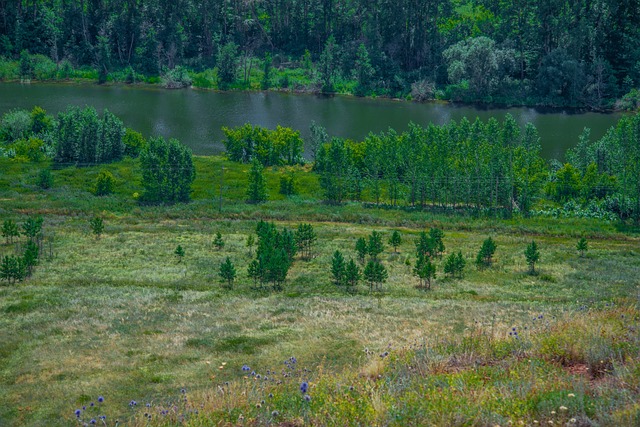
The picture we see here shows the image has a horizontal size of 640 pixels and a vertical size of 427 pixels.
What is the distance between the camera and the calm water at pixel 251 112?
342 feet

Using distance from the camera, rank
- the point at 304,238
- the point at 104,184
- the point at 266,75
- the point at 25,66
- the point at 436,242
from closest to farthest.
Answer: the point at 436,242 → the point at 304,238 → the point at 104,184 → the point at 25,66 → the point at 266,75

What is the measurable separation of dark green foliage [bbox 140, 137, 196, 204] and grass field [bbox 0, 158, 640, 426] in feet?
10.6

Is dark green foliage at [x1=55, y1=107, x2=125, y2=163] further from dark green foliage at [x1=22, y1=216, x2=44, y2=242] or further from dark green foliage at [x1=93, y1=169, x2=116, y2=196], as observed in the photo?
dark green foliage at [x1=22, y1=216, x2=44, y2=242]

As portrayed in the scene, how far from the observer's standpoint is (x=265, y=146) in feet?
279

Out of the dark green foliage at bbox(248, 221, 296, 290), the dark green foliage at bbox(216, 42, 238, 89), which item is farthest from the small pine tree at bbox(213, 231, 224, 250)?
the dark green foliage at bbox(216, 42, 238, 89)

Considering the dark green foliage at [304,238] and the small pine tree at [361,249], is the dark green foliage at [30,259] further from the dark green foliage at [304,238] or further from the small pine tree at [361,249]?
the small pine tree at [361,249]

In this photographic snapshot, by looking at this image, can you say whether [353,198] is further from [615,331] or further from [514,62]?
[514,62]

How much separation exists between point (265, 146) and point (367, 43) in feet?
248

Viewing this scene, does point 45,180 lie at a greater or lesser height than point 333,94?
lesser

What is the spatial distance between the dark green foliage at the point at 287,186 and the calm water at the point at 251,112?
2107cm

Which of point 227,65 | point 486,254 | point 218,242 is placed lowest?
point 218,242

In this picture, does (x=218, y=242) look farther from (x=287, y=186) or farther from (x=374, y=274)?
(x=287, y=186)

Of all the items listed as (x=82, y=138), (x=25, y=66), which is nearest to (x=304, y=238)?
(x=82, y=138)

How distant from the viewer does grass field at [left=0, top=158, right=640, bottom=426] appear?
46.8ft
